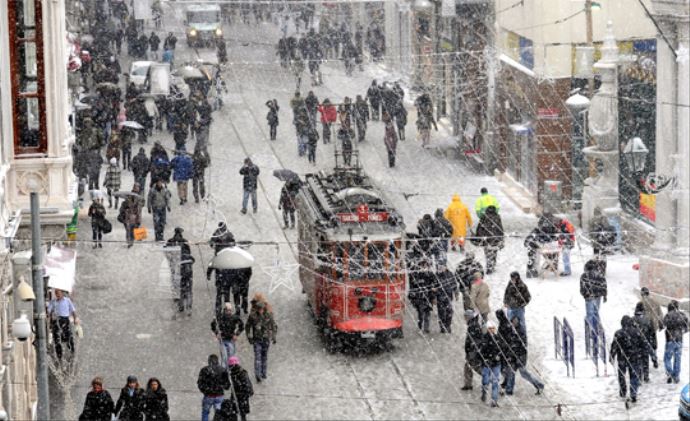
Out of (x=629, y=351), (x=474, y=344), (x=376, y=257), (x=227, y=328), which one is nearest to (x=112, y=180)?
(x=376, y=257)

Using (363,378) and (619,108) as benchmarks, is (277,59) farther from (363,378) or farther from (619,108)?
(363,378)

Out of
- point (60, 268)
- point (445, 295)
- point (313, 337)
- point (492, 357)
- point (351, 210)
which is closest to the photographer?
point (492, 357)

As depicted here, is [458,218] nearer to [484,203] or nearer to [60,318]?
[484,203]

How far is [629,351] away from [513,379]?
1873 mm

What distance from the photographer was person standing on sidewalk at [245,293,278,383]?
28.4 metres

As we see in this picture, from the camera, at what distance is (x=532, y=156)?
42.0m

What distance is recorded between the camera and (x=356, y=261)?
30.1 m

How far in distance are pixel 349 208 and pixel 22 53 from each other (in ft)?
26.5

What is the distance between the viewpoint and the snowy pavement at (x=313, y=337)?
27578 mm

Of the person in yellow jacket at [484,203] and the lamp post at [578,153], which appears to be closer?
the person in yellow jacket at [484,203]

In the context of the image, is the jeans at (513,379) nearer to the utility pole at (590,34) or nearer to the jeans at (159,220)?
the jeans at (159,220)

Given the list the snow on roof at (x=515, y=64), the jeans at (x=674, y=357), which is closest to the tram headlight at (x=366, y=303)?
the jeans at (x=674, y=357)

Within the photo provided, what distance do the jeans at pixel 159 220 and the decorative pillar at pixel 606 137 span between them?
8.45m

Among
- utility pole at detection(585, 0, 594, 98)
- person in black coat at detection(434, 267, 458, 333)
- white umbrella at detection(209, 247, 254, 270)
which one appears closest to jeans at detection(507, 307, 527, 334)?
person in black coat at detection(434, 267, 458, 333)
